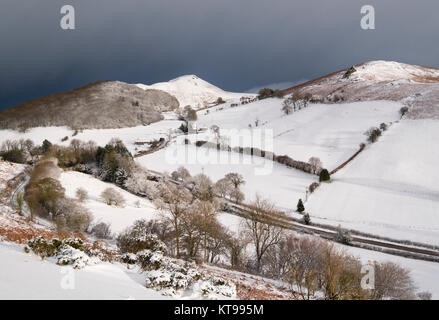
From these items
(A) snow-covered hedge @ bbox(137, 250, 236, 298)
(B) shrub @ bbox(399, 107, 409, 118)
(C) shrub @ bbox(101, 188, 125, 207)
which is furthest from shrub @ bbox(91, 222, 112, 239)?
(B) shrub @ bbox(399, 107, 409, 118)

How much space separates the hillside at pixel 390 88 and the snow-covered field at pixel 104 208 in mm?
85087

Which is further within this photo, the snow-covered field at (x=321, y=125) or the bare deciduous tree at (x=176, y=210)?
the snow-covered field at (x=321, y=125)

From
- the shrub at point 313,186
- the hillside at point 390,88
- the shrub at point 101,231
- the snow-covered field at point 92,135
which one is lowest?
the shrub at point 313,186

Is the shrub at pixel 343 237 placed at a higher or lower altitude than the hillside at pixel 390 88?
lower

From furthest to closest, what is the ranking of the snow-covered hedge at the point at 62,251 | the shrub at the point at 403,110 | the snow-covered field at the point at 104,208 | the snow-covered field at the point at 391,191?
the shrub at the point at 403,110, the snow-covered field at the point at 391,191, the snow-covered field at the point at 104,208, the snow-covered hedge at the point at 62,251

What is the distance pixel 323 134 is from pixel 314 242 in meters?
60.9

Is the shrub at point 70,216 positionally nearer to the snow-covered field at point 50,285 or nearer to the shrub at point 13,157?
the snow-covered field at point 50,285

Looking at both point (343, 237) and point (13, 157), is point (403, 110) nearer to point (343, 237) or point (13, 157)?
point (343, 237)

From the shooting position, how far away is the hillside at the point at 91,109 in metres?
110

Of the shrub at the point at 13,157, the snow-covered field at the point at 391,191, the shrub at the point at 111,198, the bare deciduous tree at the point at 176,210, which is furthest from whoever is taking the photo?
the shrub at the point at 13,157

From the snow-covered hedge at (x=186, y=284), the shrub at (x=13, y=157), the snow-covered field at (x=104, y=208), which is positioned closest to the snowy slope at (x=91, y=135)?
the shrub at (x=13, y=157)

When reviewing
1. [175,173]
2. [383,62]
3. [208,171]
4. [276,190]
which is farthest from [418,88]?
[175,173]

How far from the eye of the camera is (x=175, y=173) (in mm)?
60375

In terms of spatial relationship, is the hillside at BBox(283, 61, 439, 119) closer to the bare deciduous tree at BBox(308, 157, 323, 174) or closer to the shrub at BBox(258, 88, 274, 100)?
the shrub at BBox(258, 88, 274, 100)
